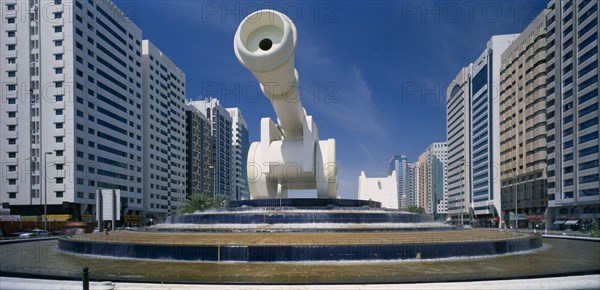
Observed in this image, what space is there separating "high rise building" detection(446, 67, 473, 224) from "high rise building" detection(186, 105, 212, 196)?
62689 millimetres

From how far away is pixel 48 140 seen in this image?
58656 millimetres

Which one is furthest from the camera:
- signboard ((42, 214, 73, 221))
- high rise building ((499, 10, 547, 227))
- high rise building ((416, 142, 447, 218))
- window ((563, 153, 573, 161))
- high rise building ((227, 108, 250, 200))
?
high rise building ((416, 142, 447, 218))

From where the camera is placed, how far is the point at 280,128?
104 feet

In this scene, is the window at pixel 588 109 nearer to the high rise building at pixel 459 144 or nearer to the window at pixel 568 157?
the window at pixel 568 157

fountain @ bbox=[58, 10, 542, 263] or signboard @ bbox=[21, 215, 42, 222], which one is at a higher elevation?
fountain @ bbox=[58, 10, 542, 263]

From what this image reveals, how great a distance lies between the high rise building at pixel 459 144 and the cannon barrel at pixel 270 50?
295 feet

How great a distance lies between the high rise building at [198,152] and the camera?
104438 millimetres

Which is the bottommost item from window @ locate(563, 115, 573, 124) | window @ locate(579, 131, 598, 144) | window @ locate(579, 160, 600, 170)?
window @ locate(579, 160, 600, 170)

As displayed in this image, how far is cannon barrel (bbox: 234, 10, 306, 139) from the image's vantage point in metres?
22.3

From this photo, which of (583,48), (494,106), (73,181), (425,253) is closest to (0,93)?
(73,181)

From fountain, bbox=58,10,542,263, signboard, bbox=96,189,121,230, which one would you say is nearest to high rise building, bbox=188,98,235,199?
fountain, bbox=58,10,542,263

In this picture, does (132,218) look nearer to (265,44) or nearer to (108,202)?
(108,202)

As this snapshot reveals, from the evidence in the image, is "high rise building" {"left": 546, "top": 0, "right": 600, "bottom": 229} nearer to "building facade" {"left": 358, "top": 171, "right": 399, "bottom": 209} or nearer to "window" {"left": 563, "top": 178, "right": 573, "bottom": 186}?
"window" {"left": 563, "top": 178, "right": 573, "bottom": 186}

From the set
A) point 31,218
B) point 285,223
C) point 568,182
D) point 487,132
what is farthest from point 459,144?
point 285,223
